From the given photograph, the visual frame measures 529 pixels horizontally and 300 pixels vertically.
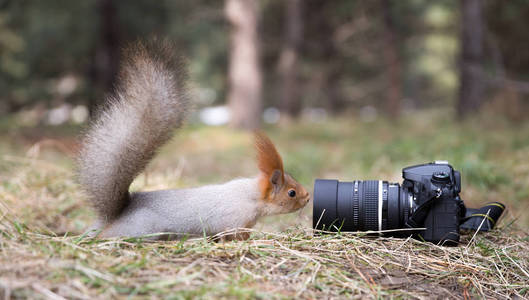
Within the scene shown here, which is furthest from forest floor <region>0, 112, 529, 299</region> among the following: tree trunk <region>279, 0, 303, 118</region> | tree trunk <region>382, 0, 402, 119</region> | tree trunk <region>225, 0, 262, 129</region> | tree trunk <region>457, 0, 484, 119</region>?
tree trunk <region>279, 0, 303, 118</region>

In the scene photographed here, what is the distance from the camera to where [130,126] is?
87.0 inches

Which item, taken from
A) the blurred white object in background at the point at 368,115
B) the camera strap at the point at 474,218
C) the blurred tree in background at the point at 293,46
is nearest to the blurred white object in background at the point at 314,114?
the blurred tree in background at the point at 293,46

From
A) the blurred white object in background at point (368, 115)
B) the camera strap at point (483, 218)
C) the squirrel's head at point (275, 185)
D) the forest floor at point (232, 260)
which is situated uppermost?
the blurred white object in background at point (368, 115)

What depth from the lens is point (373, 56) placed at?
15.4m

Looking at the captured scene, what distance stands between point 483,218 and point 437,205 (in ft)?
1.15

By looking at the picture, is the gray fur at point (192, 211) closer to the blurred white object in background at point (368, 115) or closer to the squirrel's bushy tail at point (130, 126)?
the squirrel's bushy tail at point (130, 126)

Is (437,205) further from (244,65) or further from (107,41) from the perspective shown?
(107,41)

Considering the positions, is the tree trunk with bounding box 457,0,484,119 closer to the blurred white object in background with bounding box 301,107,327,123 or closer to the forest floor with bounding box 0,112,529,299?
the blurred white object in background with bounding box 301,107,327,123

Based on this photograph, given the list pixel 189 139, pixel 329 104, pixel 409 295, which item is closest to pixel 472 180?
pixel 409 295

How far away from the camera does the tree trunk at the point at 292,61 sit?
12539 millimetres

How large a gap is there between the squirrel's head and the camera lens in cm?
19

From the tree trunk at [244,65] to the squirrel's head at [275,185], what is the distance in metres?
6.31

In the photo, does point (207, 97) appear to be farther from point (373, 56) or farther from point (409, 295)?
point (409, 295)

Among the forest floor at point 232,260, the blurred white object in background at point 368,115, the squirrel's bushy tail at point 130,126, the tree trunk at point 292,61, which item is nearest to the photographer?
the forest floor at point 232,260
